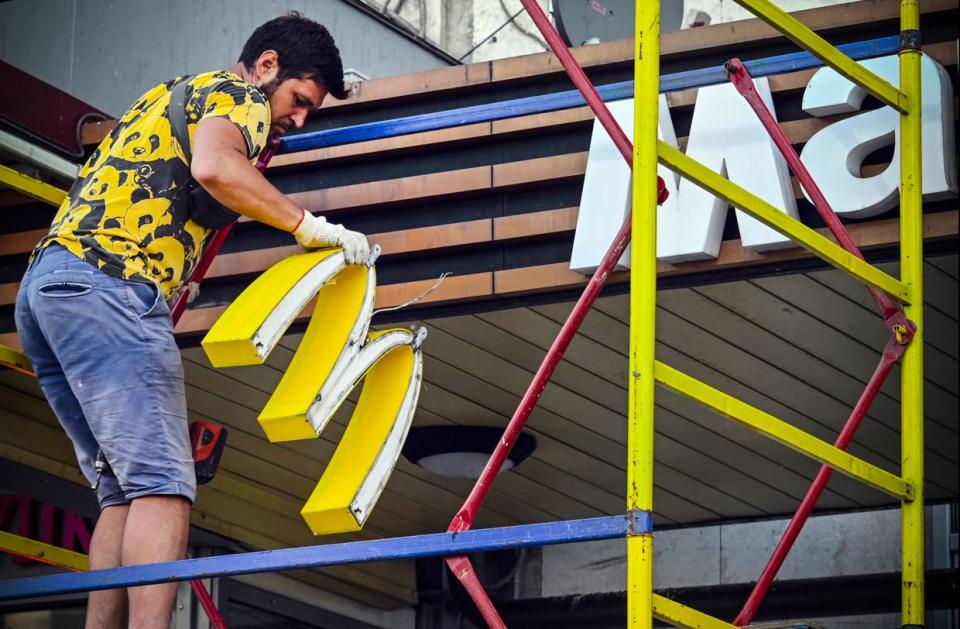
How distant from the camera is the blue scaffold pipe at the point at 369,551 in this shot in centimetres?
383

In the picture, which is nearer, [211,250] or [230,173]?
[230,173]

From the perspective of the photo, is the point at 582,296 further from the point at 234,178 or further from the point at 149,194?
the point at 149,194

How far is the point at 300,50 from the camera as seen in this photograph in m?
4.81

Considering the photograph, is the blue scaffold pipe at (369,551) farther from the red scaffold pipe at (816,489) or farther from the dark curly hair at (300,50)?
the dark curly hair at (300,50)

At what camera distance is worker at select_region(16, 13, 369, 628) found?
4387 millimetres

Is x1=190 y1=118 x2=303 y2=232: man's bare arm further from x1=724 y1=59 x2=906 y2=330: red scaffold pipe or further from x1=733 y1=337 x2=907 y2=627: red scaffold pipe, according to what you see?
x1=733 y1=337 x2=907 y2=627: red scaffold pipe

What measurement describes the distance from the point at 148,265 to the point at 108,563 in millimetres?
858

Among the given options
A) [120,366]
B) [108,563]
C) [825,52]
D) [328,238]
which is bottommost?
[108,563]

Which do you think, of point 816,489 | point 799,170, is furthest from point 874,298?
point 816,489

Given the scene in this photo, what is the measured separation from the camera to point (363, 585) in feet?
28.5

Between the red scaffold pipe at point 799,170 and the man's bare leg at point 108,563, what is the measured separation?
2.34 meters

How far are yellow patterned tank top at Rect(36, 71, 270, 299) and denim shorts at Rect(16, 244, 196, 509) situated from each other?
7 cm

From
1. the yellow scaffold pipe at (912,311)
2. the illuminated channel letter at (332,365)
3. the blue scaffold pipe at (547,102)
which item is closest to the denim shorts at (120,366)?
the illuminated channel letter at (332,365)

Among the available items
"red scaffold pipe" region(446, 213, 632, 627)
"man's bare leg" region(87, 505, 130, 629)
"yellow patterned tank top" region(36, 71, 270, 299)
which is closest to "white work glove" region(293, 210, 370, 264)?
"yellow patterned tank top" region(36, 71, 270, 299)
